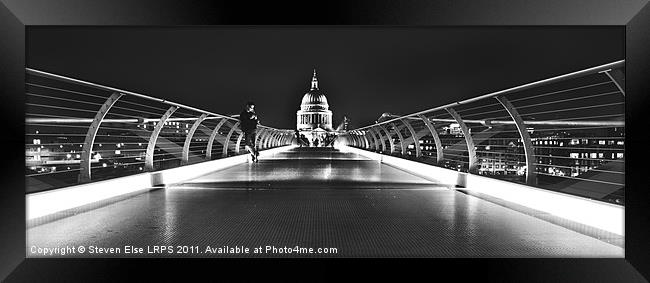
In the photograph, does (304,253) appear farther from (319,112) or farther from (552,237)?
(319,112)

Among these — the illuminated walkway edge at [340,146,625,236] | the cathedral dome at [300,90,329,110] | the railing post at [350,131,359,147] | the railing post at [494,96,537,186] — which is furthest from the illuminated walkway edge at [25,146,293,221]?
the cathedral dome at [300,90,329,110]

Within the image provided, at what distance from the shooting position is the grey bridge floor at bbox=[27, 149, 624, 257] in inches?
127

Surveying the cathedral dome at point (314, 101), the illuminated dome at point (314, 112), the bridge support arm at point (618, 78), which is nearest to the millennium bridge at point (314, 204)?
the bridge support arm at point (618, 78)

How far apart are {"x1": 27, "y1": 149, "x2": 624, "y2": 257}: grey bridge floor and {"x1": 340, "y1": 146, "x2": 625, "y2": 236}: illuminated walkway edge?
19 cm

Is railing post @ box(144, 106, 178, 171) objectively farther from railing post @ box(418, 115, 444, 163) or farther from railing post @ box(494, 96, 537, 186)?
railing post @ box(494, 96, 537, 186)

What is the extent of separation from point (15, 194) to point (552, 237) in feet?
9.65

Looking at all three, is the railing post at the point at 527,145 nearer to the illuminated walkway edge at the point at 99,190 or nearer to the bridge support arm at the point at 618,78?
the bridge support arm at the point at 618,78

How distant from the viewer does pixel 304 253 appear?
3072 millimetres

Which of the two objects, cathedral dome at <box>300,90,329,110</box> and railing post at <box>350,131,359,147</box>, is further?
cathedral dome at <box>300,90,329,110</box>

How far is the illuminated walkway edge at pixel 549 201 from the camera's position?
354cm
